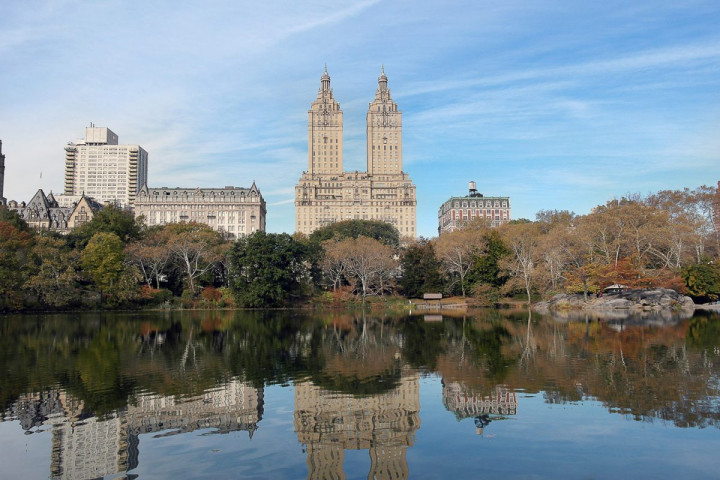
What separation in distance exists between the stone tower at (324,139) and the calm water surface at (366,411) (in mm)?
157670

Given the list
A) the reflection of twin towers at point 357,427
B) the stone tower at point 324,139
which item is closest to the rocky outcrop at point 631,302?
the reflection of twin towers at point 357,427

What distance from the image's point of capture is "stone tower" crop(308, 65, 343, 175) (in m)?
184

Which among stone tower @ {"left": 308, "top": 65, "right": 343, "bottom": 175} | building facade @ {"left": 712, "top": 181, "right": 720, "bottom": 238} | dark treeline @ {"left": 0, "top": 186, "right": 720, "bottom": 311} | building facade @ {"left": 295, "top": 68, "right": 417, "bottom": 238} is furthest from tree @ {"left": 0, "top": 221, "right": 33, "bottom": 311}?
stone tower @ {"left": 308, "top": 65, "right": 343, "bottom": 175}

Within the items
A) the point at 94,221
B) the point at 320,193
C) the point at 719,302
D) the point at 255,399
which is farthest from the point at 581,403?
the point at 320,193

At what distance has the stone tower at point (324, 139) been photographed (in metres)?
184

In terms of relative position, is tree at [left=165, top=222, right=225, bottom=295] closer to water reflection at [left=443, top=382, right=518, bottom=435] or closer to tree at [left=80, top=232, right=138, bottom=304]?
tree at [left=80, top=232, right=138, bottom=304]

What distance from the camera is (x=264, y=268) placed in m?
69.8

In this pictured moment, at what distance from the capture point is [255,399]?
17094 mm

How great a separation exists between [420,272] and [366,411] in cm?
6432

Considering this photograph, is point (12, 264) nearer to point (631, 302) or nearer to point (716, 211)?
point (631, 302)

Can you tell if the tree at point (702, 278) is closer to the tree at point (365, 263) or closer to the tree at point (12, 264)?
the tree at point (365, 263)

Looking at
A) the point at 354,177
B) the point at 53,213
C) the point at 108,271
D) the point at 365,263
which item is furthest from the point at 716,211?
the point at 53,213

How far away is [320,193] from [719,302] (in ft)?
426

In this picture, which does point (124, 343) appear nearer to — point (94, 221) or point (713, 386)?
point (713, 386)
